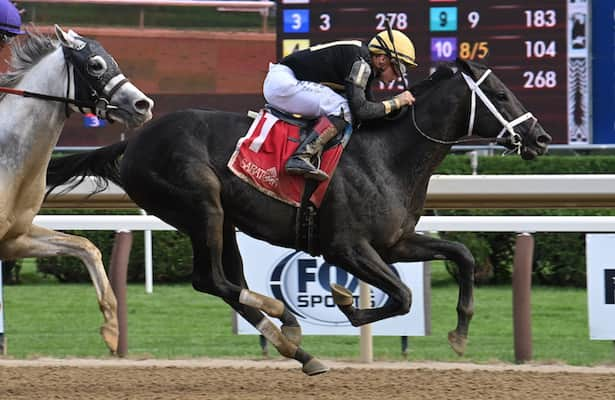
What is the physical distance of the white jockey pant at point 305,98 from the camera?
18.6 feet

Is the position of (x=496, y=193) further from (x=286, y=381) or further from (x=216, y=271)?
(x=216, y=271)

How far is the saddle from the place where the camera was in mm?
5586

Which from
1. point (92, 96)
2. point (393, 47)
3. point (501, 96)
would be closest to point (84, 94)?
point (92, 96)

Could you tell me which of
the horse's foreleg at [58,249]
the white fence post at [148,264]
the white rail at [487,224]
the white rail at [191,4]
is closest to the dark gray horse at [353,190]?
the horse's foreleg at [58,249]

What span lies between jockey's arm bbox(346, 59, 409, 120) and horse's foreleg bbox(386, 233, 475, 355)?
59 centimetres

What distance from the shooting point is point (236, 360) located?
6660 millimetres

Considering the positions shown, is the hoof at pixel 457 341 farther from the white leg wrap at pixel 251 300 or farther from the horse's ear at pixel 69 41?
the horse's ear at pixel 69 41

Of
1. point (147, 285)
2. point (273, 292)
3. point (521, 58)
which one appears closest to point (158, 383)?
point (273, 292)

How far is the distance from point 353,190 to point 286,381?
0.98 metres

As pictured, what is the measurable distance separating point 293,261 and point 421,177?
1281mm

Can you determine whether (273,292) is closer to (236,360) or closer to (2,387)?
(236,360)

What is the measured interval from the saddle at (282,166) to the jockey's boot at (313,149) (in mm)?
42

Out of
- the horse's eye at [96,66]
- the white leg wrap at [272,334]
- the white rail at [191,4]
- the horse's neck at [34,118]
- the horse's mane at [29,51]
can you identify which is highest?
the white rail at [191,4]

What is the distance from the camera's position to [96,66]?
527 centimetres
